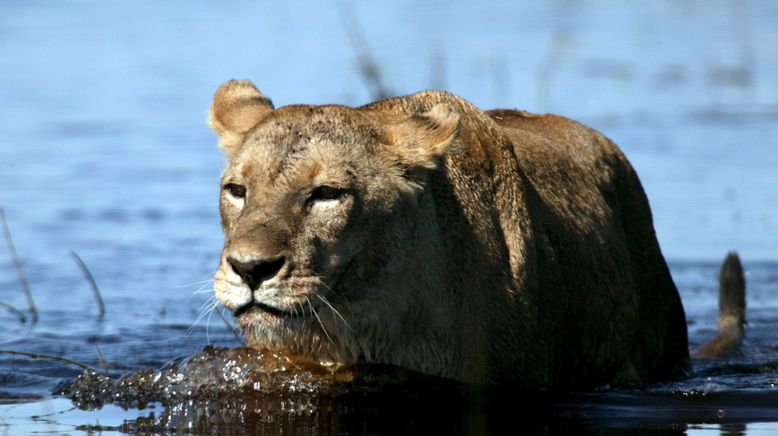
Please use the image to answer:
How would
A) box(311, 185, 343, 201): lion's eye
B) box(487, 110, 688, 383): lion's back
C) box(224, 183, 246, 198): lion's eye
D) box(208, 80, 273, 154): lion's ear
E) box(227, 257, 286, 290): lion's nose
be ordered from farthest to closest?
1. box(487, 110, 688, 383): lion's back
2. box(208, 80, 273, 154): lion's ear
3. box(224, 183, 246, 198): lion's eye
4. box(311, 185, 343, 201): lion's eye
5. box(227, 257, 286, 290): lion's nose

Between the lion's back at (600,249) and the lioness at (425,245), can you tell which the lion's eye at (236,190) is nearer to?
the lioness at (425,245)

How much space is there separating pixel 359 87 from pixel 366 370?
10.6m

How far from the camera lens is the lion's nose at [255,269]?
6066 millimetres

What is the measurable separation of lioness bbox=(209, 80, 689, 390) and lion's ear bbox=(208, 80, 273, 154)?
0.01 m

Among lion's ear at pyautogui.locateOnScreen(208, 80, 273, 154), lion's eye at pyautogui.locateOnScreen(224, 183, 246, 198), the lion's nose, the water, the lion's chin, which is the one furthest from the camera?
the water

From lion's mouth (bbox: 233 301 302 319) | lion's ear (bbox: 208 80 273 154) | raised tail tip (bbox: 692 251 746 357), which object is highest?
lion's ear (bbox: 208 80 273 154)

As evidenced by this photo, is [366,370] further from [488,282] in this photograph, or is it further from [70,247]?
[70,247]

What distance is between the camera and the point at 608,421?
23.6 ft

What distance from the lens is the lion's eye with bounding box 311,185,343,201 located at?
655cm

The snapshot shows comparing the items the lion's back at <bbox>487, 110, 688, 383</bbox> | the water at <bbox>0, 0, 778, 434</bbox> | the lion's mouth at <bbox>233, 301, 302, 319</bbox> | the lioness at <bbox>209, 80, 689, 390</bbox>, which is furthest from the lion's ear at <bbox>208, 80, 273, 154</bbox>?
the lion's back at <bbox>487, 110, 688, 383</bbox>

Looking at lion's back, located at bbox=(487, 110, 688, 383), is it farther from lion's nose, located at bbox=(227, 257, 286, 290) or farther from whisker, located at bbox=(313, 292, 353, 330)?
lion's nose, located at bbox=(227, 257, 286, 290)

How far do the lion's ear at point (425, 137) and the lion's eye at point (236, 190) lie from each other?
2.29 ft

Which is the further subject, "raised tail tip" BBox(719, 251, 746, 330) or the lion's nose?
"raised tail tip" BBox(719, 251, 746, 330)

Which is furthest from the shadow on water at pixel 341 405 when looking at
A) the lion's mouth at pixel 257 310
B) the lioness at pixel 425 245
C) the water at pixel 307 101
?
the lion's mouth at pixel 257 310
